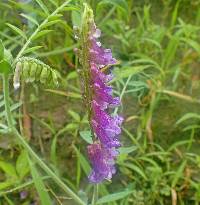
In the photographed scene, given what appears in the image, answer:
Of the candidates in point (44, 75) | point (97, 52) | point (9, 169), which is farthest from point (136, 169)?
point (97, 52)

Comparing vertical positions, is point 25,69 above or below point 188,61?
above

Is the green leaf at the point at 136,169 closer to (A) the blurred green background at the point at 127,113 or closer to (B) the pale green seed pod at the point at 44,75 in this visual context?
(A) the blurred green background at the point at 127,113

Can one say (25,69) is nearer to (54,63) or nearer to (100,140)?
(100,140)

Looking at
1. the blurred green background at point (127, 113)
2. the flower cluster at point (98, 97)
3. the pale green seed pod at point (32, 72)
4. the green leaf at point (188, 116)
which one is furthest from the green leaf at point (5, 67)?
the green leaf at point (188, 116)

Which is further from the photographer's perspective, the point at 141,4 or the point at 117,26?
the point at 141,4

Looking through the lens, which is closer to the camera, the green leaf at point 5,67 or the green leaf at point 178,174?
the green leaf at point 5,67

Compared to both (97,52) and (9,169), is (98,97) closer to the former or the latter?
(97,52)

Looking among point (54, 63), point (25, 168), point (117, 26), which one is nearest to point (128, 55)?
point (117, 26)
